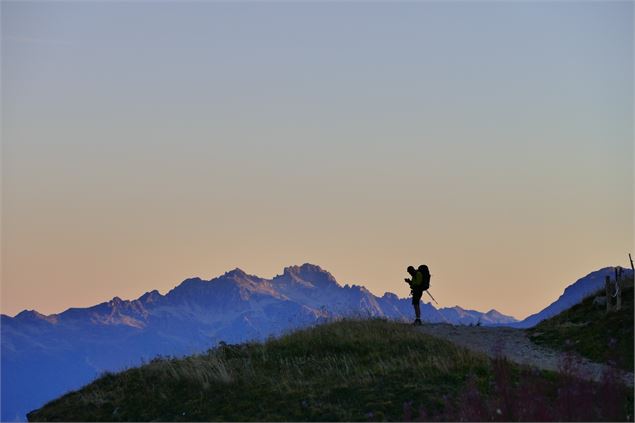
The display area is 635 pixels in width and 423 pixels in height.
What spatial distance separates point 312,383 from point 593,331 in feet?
36.9

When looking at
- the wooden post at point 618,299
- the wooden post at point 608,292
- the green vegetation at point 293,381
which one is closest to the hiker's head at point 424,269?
the green vegetation at point 293,381

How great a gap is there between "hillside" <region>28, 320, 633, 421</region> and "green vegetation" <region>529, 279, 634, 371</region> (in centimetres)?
432

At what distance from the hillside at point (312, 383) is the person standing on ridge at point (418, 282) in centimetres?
363

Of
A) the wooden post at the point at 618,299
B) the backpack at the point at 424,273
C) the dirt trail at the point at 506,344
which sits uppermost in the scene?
the backpack at the point at 424,273

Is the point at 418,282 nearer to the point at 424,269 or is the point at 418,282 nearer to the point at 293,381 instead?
the point at 424,269

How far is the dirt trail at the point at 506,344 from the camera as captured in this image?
1348 inches

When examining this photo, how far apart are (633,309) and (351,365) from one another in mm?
10417

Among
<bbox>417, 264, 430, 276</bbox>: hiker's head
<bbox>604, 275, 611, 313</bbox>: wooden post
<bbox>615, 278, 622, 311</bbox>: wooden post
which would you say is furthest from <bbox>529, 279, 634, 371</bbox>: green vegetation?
<bbox>417, 264, 430, 276</bbox>: hiker's head

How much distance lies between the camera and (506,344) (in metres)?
39.2

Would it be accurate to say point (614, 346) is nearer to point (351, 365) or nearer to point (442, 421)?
point (351, 365)

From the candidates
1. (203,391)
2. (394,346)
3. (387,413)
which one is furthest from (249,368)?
(387,413)

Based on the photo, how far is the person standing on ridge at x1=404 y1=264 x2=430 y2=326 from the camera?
42969 millimetres

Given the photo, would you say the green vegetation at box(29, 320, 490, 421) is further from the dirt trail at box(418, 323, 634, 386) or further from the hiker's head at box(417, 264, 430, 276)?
the hiker's head at box(417, 264, 430, 276)

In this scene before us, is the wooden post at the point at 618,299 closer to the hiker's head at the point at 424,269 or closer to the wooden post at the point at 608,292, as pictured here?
Answer: the wooden post at the point at 608,292
